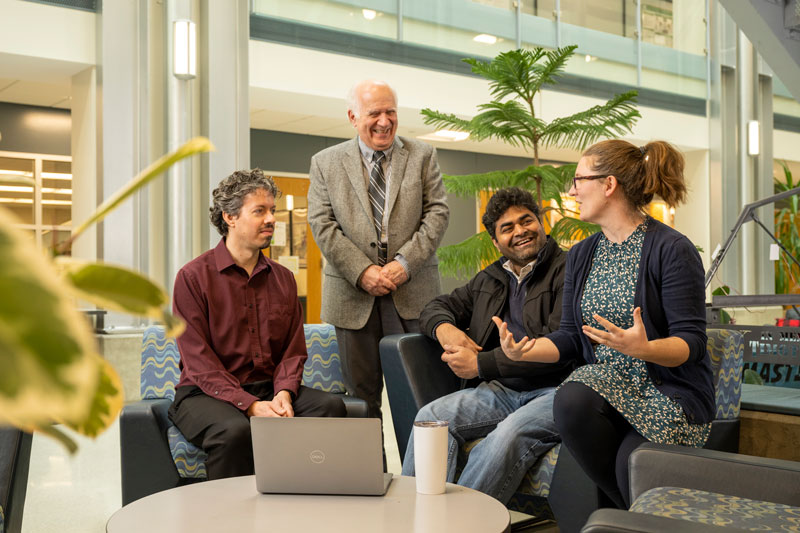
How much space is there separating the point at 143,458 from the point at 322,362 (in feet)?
2.68

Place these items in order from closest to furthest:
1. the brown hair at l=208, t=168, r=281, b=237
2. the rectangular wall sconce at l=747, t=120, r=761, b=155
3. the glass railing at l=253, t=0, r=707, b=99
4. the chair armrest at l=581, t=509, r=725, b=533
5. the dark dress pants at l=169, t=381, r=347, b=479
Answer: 1. the chair armrest at l=581, t=509, r=725, b=533
2. the dark dress pants at l=169, t=381, r=347, b=479
3. the brown hair at l=208, t=168, r=281, b=237
4. the glass railing at l=253, t=0, r=707, b=99
5. the rectangular wall sconce at l=747, t=120, r=761, b=155

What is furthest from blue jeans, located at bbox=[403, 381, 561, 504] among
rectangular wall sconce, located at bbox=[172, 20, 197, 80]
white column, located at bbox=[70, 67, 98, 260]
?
white column, located at bbox=[70, 67, 98, 260]

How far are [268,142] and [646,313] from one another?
685cm

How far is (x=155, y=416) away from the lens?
8.52 ft

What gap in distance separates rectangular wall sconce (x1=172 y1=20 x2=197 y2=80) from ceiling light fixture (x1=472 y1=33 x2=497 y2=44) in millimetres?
3386

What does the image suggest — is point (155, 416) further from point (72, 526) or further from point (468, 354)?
point (468, 354)

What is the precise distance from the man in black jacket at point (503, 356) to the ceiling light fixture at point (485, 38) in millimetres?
5402

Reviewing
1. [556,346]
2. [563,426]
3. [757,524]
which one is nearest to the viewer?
[757,524]

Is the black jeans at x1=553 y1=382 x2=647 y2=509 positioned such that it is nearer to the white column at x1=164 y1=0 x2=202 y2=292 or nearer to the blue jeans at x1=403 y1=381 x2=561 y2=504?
the blue jeans at x1=403 y1=381 x2=561 y2=504

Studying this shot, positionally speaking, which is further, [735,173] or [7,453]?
[735,173]

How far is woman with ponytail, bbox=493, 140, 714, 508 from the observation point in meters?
2.10

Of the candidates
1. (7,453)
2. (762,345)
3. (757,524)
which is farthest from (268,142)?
(757,524)

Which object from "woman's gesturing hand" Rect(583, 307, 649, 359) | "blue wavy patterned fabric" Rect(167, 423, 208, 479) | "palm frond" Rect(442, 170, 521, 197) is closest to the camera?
→ "woman's gesturing hand" Rect(583, 307, 649, 359)

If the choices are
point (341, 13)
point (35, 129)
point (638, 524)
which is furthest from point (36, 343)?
point (35, 129)
